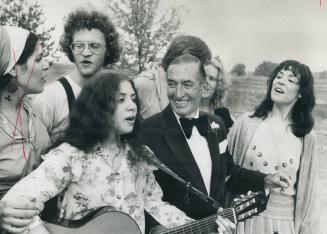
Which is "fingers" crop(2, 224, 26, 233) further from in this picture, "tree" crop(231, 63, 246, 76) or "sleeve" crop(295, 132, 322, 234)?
"tree" crop(231, 63, 246, 76)

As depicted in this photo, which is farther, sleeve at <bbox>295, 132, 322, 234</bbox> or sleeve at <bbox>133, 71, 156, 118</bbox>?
sleeve at <bbox>295, 132, 322, 234</bbox>

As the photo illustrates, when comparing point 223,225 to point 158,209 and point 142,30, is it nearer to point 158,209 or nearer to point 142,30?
point 158,209

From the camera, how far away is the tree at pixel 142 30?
252 cm

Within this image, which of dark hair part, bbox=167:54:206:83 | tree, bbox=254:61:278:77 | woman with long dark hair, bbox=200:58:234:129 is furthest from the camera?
tree, bbox=254:61:278:77

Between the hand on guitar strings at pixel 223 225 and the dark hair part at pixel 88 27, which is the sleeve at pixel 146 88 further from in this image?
the hand on guitar strings at pixel 223 225

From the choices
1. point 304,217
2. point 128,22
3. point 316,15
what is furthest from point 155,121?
point 316,15

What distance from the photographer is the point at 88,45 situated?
84.1 inches

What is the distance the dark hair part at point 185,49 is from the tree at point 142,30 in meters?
0.42

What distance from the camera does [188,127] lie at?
78.6 inches

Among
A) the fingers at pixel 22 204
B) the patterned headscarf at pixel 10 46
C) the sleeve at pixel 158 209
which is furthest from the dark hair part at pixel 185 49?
the fingers at pixel 22 204

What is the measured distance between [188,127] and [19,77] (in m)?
0.84

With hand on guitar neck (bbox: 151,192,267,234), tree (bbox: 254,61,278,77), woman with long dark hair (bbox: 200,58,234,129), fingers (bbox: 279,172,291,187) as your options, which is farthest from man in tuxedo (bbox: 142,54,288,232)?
tree (bbox: 254,61,278,77)

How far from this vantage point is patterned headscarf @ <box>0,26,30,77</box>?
158 centimetres

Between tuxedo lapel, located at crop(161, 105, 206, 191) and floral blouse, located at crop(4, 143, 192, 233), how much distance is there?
0.57 ft
